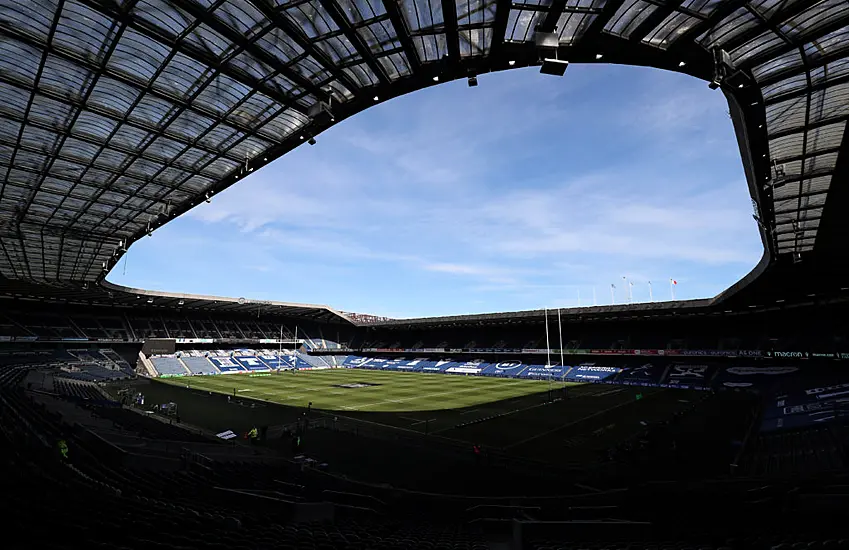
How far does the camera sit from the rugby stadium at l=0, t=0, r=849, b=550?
391 inches

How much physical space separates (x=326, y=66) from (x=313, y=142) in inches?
154

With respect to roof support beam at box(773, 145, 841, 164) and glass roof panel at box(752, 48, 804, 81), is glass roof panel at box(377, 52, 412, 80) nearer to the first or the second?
glass roof panel at box(752, 48, 804, 81)

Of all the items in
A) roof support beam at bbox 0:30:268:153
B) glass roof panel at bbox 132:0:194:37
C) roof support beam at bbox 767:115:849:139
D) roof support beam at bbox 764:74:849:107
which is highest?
glass roof panel at bbox 132:0:194:37

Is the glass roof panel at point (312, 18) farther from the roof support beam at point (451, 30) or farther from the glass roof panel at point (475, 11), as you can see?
the glass roof panel at point (475, 11)

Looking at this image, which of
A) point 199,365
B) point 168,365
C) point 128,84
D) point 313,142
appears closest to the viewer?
point 128,84

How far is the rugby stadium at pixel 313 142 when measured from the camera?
32.6 feet

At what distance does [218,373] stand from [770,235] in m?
72.3

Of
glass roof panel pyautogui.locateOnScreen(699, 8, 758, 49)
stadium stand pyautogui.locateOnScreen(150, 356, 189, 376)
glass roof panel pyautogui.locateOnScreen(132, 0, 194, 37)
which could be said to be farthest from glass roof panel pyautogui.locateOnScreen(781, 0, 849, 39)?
stadium stand pyautogui.locateOnScreen(150, 356, 189, 376)

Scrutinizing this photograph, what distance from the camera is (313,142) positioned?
57.5 ft

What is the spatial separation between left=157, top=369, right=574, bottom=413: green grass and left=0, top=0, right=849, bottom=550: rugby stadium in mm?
1022

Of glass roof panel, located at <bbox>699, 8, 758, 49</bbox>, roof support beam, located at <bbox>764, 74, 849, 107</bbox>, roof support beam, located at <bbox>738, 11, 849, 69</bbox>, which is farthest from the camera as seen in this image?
roof support beam, located at <bbox>764, 74, 849, 107</bbox>

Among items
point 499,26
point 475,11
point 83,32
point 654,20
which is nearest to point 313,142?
point 83,32

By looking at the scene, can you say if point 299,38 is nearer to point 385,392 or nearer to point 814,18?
point 814,18

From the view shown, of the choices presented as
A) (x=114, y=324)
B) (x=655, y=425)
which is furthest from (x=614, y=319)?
(x=114, y=324)
